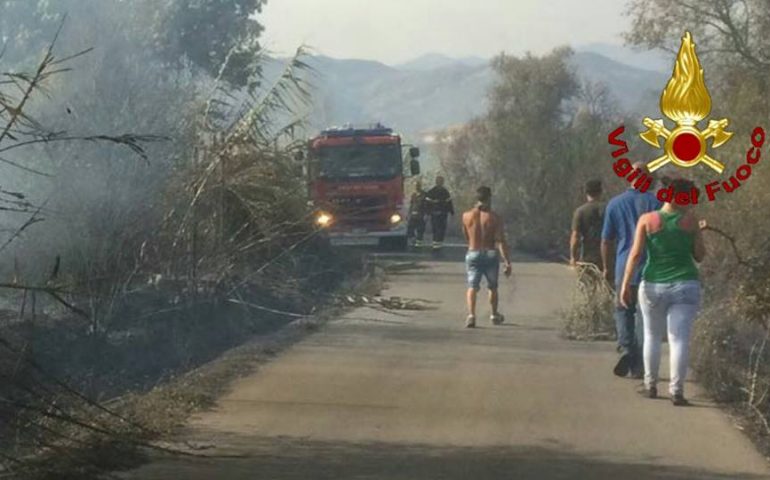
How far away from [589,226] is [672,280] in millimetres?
3805

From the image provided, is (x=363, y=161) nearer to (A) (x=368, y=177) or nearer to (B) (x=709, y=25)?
(A) (x=368, y=177)

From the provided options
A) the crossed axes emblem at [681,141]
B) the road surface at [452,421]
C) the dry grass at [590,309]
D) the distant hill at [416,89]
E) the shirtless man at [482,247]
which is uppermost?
the distant hill at [416,89]

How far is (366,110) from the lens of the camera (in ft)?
328

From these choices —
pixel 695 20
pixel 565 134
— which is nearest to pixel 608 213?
pixel 695 20

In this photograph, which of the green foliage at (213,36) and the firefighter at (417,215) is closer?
the green foliage at (213,36)

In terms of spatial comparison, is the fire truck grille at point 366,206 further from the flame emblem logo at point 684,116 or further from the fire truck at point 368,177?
the flame emblem logo at point 684,116

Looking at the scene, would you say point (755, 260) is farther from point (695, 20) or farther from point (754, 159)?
point (695, 20)

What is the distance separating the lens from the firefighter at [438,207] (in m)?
33.3

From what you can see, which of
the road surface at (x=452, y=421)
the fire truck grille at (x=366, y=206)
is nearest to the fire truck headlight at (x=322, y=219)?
the road surface at (x=452, y=421)

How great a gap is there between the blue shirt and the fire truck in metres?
20.6

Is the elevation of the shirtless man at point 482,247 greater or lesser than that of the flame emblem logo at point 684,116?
lesser

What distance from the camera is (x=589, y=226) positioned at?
15789 millimetres

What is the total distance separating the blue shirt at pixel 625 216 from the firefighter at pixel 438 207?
64.4 ft

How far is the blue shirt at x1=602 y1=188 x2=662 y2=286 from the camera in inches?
531
